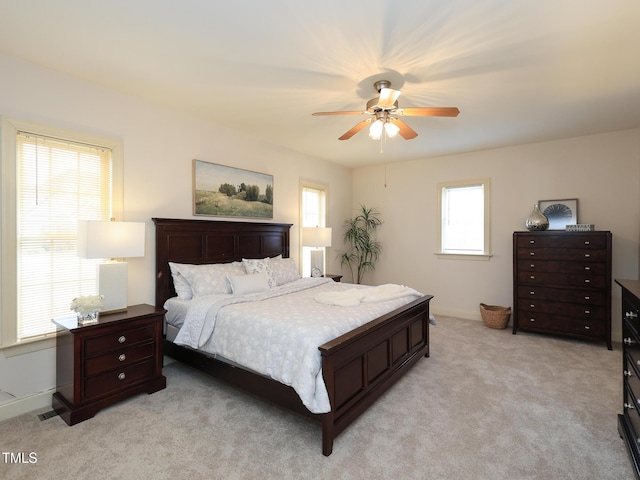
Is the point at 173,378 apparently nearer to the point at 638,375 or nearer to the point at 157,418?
the point at 157,418

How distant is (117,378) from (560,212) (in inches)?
216

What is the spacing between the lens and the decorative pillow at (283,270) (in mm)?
4088

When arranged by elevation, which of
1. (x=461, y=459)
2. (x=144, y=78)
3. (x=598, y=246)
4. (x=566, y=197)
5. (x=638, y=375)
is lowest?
(x=461, y=459)

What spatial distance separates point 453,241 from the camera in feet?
17.9

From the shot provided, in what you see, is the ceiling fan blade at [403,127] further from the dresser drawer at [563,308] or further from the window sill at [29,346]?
the window sill at [29,346]

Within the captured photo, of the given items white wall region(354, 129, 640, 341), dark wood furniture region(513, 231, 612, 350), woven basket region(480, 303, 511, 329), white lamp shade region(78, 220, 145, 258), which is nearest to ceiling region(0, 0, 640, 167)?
white wall region(354, 129, 640, 341)

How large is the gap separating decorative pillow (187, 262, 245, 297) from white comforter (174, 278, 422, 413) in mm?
219

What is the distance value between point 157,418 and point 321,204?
4.07 meters

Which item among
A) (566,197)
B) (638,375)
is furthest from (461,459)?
(566,197)

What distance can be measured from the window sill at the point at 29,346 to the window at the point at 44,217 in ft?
0.09

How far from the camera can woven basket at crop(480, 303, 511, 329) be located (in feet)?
15.3

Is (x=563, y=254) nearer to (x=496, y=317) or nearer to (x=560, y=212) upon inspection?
(x=560, y=212)

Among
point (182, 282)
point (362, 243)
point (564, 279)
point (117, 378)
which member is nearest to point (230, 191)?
point (182, 282)

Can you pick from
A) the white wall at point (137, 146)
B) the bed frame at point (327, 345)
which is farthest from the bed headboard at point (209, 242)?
the white wall at point (137, 146)
